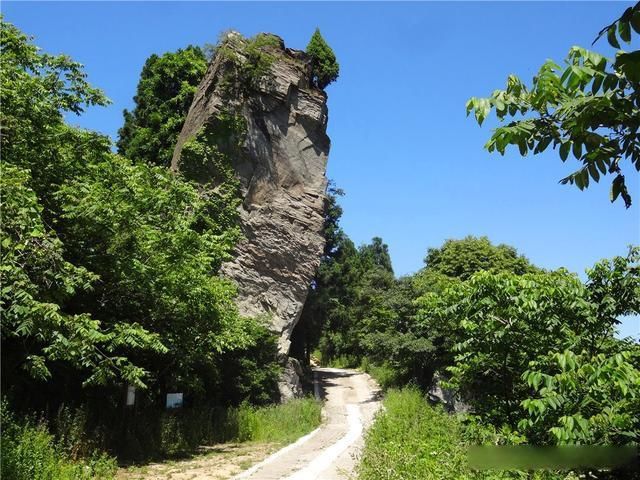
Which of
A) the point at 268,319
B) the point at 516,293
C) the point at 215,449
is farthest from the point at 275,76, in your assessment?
the point at 516,293

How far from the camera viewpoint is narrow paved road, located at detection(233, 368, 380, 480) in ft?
36.4

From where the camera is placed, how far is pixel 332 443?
16.5 m

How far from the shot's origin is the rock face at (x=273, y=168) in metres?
24.0

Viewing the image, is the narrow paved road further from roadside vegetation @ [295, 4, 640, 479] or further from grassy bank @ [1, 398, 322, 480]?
roadside vegetation @ [295, 4, 640, 479]

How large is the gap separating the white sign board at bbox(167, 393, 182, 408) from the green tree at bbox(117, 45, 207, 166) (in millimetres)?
14807

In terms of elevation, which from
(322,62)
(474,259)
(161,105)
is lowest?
(474,259)

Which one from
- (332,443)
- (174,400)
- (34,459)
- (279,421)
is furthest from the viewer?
(279,421)

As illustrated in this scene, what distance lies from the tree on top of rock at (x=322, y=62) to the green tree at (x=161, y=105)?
20.8 feet

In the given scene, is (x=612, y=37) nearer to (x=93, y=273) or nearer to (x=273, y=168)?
→ (x=93, y=273)

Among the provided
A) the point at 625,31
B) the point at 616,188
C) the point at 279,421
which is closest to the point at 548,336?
the point at 616,188

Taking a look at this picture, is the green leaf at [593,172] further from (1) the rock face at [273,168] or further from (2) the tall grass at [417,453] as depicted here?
(1) the rock face at [273,168]

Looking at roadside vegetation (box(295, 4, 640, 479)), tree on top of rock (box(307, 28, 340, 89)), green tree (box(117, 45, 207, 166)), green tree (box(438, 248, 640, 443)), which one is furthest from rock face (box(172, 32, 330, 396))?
green tree (box(438, 248, 640, 443))

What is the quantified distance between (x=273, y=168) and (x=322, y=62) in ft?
25.1

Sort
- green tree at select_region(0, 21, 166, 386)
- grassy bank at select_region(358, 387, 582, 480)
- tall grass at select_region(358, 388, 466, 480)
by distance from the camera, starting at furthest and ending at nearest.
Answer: green tree at select_region(0, 21, 166, 386) < tall grass at select_region(358, 388, 466, 480) < grassy bank at select_region(358, 387, 582, 480)
